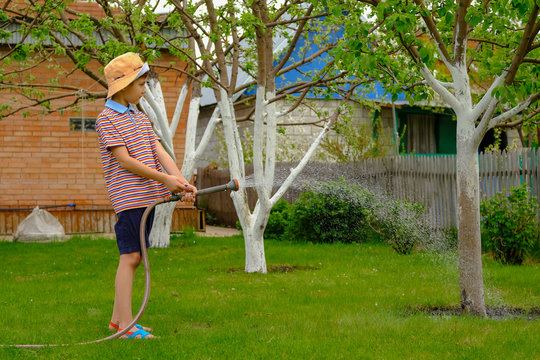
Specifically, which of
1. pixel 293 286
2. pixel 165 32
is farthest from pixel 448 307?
pixel 165 32

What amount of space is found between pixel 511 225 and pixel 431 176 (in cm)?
308

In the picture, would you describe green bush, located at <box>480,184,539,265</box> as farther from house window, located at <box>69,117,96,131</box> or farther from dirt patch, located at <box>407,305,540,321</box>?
house window, located at <box>69,117,96,131</box>

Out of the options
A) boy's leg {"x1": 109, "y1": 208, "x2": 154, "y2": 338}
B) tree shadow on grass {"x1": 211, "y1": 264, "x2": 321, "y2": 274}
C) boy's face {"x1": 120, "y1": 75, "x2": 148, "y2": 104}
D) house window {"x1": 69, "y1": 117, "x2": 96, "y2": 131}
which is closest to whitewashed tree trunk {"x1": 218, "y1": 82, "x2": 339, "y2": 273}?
tree shadow on grass {"x1": 211, "y1": 264, "x2": 321, "y2": 274}

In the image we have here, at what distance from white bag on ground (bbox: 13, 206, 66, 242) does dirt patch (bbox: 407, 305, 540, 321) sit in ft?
27.4

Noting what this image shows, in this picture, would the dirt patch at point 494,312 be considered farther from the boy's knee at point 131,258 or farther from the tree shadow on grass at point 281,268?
→ the tree shadow on grass at point 281,268

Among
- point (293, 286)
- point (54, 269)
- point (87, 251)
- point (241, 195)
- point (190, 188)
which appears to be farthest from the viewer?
point (87, 251)

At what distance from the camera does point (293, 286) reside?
7.25m

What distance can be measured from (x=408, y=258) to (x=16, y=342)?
5822mm

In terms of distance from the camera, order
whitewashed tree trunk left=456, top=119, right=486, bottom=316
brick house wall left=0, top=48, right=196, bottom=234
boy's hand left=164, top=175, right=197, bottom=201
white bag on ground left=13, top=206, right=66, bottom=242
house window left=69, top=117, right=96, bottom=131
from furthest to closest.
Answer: house window left=69, top=117, right=96, bottom=131 < brick house wall left=0, top=48, right=196, bottom=234 < white bag on ground left=13, top=206, right=66, bottom=242 < whitewashed tree trunk left=456, top=119, right=486, bottom=316 < boy's hand left=164, top=175, right=197, bottom=201

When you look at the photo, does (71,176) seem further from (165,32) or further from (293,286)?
(293,286)

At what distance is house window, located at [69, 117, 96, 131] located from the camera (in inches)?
578

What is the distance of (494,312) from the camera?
6117 mm

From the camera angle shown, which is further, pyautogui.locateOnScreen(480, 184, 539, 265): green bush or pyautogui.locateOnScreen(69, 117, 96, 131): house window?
pyautogui.locateOnScreen(69, 117, 96, 131): house window

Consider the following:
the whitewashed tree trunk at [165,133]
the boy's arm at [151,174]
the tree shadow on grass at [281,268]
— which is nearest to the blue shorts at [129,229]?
the boy's arm at [151,174]
